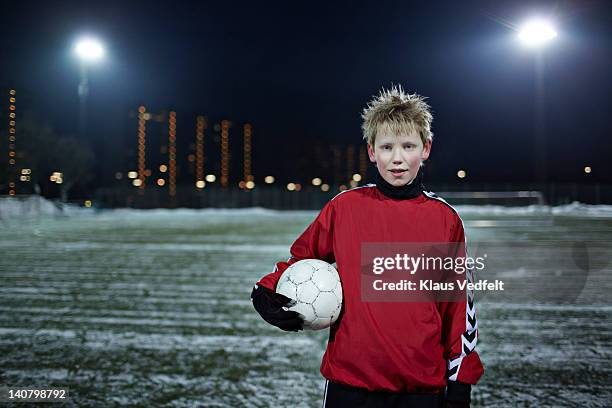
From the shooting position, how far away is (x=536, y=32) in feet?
66.7

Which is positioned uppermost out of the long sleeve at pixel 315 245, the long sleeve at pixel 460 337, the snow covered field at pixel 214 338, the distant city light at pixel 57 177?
the distant city light at pixel 57 177

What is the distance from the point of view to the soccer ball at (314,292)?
7.42 feet

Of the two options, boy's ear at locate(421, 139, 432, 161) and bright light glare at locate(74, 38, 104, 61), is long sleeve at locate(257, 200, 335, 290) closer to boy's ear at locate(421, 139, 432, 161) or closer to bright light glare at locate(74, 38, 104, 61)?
boy's ear at locate(421, 139, 432, 161)

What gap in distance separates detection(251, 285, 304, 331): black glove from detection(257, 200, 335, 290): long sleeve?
0.17ft

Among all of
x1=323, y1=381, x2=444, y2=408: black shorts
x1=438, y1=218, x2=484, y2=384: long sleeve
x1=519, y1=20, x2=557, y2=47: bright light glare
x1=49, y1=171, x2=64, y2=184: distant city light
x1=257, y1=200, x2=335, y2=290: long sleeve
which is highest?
x1=519, y1=20, x2=557, y2=47: bright light glare

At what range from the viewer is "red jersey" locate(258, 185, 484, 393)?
2.16 metres

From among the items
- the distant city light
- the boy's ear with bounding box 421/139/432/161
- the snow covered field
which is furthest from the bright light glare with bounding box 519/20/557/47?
the distant city light

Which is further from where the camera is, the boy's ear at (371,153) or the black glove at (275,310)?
the boy's ear at (371,153)

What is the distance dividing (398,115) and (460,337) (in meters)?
0.92

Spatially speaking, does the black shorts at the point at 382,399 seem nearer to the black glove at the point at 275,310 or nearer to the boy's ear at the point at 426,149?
the black glove at the point at 275,310

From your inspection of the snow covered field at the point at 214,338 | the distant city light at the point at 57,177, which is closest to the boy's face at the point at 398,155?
the snow covered field at the point at 214,338

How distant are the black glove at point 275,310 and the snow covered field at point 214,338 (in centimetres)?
209

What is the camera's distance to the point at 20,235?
70.4 ft

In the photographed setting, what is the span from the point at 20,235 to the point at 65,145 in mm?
32280
